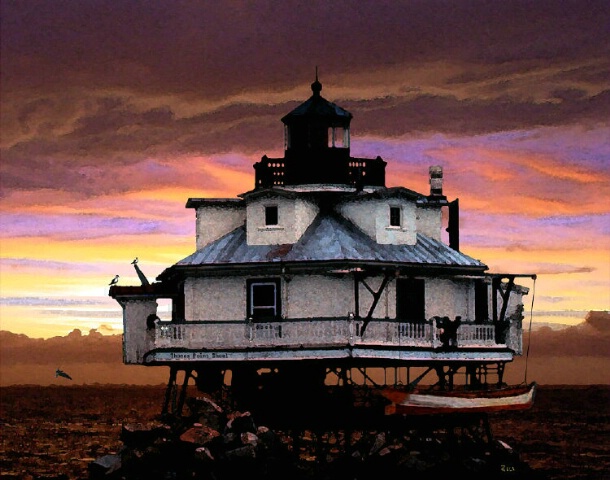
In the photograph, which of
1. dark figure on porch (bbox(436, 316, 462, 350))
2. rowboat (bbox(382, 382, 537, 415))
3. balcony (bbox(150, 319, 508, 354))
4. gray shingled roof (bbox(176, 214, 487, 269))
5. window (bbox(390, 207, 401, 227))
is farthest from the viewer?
window (bbox(390, 207, 401, 227))

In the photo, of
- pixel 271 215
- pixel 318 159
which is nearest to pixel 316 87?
pixel 318 159

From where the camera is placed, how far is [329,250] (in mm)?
58469

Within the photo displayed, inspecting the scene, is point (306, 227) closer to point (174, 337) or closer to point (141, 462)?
point (174, 337)

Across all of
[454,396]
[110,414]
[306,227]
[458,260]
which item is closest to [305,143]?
[306,227]

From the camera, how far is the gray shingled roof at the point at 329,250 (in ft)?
192

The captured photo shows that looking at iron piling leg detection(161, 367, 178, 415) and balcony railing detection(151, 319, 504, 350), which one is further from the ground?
balcony railing detection(151, 319, 504, 350)

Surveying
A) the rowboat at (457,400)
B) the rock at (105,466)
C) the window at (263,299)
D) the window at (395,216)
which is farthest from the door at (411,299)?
the rock at (105,466)

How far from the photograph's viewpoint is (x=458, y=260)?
60562 mm

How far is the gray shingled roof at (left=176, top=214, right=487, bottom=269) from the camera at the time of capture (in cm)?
5841

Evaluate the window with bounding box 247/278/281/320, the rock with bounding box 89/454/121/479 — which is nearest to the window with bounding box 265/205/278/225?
the window with bounding box 247/278/281/320

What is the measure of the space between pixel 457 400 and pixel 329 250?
7387mm

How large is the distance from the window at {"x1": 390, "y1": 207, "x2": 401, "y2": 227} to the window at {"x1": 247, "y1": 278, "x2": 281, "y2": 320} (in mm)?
5456

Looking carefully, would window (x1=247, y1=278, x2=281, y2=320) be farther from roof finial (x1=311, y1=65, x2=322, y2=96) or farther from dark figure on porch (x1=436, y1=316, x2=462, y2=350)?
roof finial (x1=311, y1=65, x2=322, y2=96)

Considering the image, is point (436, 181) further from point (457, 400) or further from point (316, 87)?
point (457, 400)
